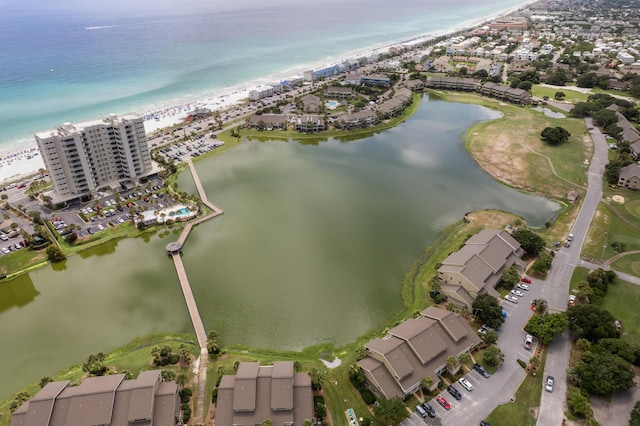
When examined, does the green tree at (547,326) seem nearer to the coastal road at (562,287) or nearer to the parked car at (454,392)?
the coastal road at (562,287)

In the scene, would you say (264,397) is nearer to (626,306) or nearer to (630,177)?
(626,306)

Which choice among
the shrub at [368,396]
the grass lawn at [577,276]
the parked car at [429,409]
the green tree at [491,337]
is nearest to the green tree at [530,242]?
the grass lawn at [577,276]

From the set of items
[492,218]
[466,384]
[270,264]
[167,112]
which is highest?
[167,112]

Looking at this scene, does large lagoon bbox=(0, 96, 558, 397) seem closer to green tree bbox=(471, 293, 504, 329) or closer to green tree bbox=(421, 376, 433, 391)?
green tree bbox=(471, 293, 504, 329)

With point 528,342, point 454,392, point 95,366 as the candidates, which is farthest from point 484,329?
point 95,366

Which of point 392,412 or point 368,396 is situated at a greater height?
point 392,412

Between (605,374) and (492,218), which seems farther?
(492,218)
